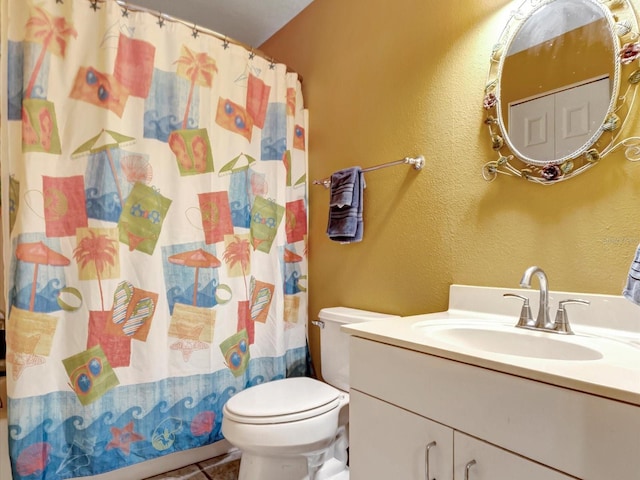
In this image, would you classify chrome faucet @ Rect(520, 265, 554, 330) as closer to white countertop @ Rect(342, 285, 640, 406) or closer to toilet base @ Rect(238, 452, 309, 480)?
white countertop @ Rect(342, 285, 640, 406)

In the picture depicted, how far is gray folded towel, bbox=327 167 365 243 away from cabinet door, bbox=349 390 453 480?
76 cm

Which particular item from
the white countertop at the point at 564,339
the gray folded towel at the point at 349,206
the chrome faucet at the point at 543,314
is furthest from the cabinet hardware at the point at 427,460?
the gray folded towel at the point at 349,206

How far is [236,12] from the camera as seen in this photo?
7.01ft

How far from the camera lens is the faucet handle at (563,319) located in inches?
38.9

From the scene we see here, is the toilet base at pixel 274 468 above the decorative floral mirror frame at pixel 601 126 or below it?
below

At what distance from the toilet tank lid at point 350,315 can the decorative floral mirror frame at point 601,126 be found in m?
0.70

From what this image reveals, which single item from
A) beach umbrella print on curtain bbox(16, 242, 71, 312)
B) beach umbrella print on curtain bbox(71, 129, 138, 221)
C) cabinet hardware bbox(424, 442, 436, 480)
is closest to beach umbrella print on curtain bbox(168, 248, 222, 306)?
beach umbrella print on curtain bbox(71, 129, 138, 221)

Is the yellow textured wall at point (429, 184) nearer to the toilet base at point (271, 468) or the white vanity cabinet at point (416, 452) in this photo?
the white vanity cabinet at point (416, 452)

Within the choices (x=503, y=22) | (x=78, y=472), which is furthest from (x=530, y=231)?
(x=78, y=472)

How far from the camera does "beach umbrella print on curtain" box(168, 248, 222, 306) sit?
167 centimetres

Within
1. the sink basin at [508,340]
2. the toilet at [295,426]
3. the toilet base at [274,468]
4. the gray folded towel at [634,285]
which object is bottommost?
the toilet base at [274,468]

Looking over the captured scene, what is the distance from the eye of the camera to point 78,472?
1458 millimetres

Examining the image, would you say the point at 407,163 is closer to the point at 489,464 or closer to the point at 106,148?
the point at 489,464

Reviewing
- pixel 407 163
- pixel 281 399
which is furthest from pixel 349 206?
pixel 281 399
